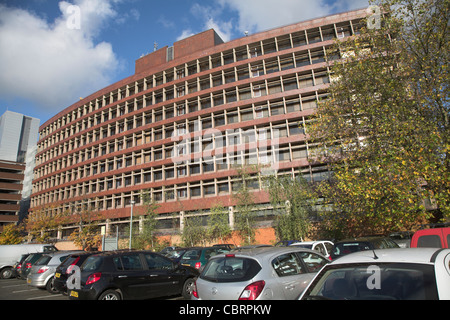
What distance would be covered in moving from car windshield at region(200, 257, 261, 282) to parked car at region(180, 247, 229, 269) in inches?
236

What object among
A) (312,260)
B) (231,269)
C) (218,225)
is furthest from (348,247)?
(218,225)

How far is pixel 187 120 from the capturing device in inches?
1500

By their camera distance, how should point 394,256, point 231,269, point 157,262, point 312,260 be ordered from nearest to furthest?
point 394,256 < point 231,269 < point 312,260 < point 157,262

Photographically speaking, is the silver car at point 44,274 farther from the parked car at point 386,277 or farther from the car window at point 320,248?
the parked car at point 386,277

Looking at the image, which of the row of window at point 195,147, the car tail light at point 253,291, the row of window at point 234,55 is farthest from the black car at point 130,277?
the row of window at point 234,55

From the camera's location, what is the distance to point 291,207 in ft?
85.1

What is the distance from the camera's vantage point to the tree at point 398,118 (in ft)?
38.1

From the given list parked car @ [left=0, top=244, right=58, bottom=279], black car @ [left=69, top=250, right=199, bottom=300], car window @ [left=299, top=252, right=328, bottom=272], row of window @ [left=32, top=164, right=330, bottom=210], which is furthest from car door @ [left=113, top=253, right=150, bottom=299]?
row of window @ [left=32, top=164, right=330, bottom=210]

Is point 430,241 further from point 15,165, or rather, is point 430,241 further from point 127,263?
point 15,165

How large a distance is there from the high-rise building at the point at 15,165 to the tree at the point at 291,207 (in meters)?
68.5

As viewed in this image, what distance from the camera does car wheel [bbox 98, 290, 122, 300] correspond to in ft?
23.3

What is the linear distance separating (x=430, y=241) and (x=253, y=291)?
4.40 metres

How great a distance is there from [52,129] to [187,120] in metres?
38.0
